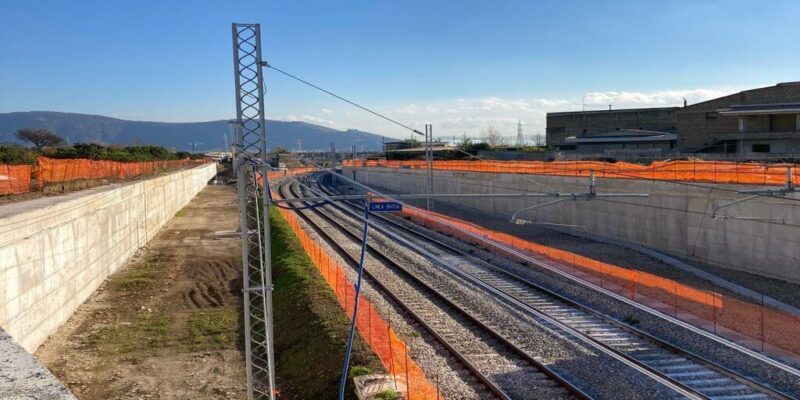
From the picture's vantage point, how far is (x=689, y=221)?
2784cm

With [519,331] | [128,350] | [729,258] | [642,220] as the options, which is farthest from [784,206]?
[128,350]

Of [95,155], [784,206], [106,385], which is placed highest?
[95,155]

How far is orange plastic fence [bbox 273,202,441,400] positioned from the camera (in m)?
12.5

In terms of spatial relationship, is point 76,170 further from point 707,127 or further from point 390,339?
point 707,127

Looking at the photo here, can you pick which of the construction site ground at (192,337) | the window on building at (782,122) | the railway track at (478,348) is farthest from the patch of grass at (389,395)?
the window on building at (782,122)

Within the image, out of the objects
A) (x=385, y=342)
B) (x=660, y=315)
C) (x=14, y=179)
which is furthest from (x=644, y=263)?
(x=14, y=179)

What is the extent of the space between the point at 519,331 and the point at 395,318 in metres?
3.67

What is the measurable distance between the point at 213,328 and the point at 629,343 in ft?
40.4

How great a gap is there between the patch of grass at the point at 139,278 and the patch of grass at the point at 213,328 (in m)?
4.99

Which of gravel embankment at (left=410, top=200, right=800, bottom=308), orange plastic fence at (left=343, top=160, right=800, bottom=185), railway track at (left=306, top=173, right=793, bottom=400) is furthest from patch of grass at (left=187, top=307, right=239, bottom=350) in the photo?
gravel embankment at (left=410, top=200, right=800, bottom=308)

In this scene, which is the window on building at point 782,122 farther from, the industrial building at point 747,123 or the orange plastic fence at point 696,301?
the orange plastic fence at point 696,301

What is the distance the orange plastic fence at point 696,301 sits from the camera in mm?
15906

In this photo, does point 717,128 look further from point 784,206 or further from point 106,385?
point 106,385

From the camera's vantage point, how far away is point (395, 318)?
59.3 ft
